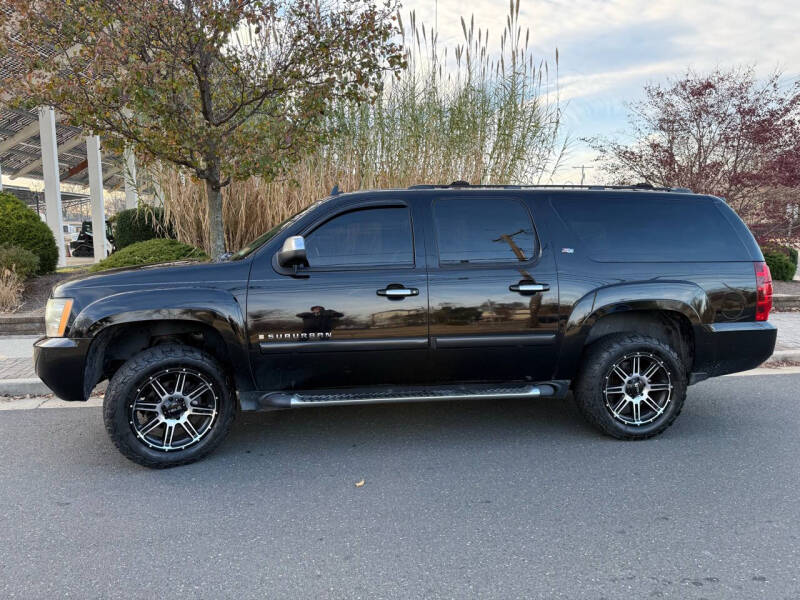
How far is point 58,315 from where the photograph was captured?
3830mm

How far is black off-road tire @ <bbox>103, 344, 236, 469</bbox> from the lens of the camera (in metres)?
3.74

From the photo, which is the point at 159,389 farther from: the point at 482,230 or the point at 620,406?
the point at 620,406

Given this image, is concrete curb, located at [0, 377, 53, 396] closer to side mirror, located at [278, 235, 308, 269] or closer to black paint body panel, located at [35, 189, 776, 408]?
black paint body panel, located at [35, 189, 776, 408]

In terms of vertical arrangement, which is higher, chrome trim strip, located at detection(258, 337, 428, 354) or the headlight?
the headlight

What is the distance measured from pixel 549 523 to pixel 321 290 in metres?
1.97

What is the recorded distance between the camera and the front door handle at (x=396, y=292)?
3.97 meters

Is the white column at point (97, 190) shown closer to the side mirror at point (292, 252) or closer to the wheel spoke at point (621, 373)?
the side mirror at point (292, 252)

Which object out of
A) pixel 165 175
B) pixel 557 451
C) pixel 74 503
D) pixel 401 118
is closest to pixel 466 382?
pixel 557 451

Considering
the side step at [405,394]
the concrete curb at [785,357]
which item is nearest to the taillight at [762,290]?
the side step at [405,394]

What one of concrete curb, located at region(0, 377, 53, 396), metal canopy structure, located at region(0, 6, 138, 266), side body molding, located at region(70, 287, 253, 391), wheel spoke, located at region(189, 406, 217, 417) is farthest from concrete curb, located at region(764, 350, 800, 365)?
metal canopy structure, located at region(0, 6, 138, 266)

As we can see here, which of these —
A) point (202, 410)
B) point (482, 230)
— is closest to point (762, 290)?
point (482, 230)

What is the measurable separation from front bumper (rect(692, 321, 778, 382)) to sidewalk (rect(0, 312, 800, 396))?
2630 millimetres

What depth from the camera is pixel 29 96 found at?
638 cm

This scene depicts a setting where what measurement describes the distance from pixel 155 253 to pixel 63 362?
213 inches
